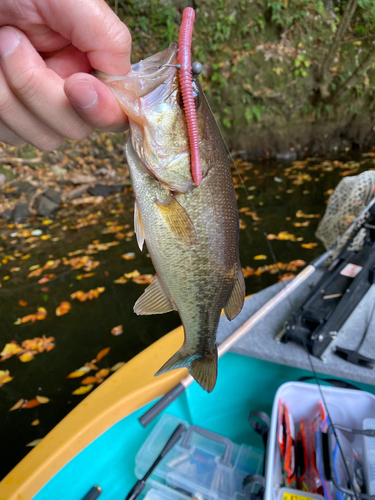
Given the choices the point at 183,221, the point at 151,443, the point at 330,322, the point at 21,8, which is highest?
the point at 21,8

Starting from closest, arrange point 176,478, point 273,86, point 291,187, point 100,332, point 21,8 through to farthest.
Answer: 1. point 21,8
2. point 176,478
3. point 100,332
4. point 291,187
5. point 273,86

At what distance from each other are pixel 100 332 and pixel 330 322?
2.91 m

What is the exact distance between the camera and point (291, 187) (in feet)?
28.3

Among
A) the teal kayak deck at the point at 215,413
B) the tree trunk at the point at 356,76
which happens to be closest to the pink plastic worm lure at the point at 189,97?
the teal kayak deck at the point at 215,413

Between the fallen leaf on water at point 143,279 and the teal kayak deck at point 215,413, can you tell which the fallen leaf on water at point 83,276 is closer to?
the fallen leaf on water at point 143,279

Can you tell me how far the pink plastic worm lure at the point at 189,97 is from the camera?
3.05 feet

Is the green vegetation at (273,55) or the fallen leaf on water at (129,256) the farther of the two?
the green vegetation at (273,55)

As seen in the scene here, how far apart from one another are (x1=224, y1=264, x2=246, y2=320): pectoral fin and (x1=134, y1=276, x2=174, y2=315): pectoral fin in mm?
239

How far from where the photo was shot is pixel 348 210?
379 centimetres

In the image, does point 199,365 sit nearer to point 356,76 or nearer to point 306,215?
point 306,215

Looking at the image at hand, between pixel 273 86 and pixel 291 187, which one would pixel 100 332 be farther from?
pixel 273 86

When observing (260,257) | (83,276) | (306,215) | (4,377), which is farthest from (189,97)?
(306,215)

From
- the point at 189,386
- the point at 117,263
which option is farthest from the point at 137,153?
the point at 117,263

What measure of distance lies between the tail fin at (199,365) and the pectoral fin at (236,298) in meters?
0.19
